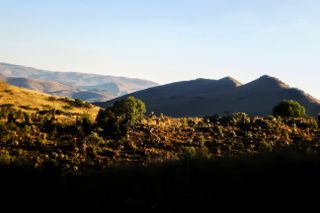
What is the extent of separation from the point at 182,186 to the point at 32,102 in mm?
56770

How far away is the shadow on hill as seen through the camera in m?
11.4

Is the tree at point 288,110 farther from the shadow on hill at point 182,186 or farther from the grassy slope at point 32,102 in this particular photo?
the shadow on hill at point 182,186

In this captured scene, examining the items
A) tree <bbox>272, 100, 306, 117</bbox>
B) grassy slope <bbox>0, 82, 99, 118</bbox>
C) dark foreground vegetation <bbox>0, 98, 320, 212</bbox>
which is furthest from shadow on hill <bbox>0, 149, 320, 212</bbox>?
grassy slope <bbox>0, 82, 99, 118</bbox>

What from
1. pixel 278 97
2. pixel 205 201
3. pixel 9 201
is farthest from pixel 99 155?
pixel 278 97

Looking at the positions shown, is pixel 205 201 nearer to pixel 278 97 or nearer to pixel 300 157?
pixel 300 157

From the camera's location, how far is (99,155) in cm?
2459

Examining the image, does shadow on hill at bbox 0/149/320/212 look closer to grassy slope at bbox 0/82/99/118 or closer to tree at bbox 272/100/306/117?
tree at bbox 272/100/306/117

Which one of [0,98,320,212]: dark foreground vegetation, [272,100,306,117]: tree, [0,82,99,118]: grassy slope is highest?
[272,100,306,117]: tree

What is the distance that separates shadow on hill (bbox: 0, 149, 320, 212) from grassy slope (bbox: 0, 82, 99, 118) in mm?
43381

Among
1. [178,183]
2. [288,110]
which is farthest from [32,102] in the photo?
[178,183]

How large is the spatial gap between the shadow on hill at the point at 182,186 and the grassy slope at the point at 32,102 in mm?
43381

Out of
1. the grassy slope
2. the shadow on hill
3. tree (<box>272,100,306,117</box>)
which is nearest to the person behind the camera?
the shadow on hill

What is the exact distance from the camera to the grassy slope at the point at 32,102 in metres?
60.5

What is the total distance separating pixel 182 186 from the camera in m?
12.6
